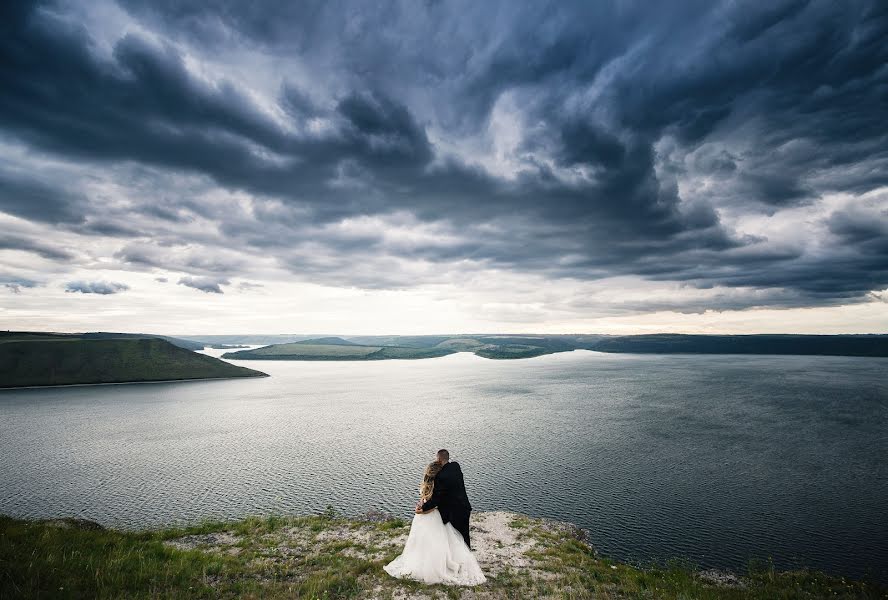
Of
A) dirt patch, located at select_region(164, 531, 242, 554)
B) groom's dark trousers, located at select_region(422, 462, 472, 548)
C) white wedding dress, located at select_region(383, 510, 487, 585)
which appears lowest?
dirt patch, located at select_region(164, 531, 242, 554)

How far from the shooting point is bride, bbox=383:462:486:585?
1872 cm

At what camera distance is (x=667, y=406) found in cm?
11375

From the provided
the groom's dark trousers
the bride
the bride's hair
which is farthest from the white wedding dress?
the bride's hair

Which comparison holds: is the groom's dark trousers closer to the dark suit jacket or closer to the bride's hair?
the dark suit jacket

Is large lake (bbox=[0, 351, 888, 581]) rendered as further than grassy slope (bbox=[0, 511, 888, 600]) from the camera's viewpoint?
Yes

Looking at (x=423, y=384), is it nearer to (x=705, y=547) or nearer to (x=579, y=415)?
(x=579, y=415)

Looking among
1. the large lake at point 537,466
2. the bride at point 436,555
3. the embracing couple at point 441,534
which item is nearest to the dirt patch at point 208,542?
the large lake at point 537,466

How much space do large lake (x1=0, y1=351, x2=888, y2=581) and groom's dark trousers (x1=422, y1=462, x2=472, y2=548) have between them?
21.4m

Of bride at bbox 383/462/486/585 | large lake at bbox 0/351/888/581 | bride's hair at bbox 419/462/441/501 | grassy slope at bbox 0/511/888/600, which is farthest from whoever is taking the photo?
large lake at bbox 0/351/888/581

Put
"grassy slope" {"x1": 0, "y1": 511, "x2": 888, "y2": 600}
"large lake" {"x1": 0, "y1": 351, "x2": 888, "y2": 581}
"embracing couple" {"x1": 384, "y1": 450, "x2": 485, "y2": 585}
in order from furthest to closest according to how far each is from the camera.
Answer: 1. "large lake" {"x1": 0, "y1": 351, "x2": 888, "y2": 581}
2. "embracing couple" {"x1": 384, "y1": 450, "x2": 485, "y2": 585}
3. "grassy slope" {"x1": 0, "y1": 511, "x2": 888, "y2": 600}

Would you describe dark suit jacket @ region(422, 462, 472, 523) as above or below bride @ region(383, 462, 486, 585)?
above

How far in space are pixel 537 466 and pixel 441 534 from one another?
44.0m

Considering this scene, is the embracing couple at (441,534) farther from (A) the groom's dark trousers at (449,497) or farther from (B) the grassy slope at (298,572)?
(B) the grassy slope at (298,572)

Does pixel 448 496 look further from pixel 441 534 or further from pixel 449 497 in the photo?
pixel 441 534
